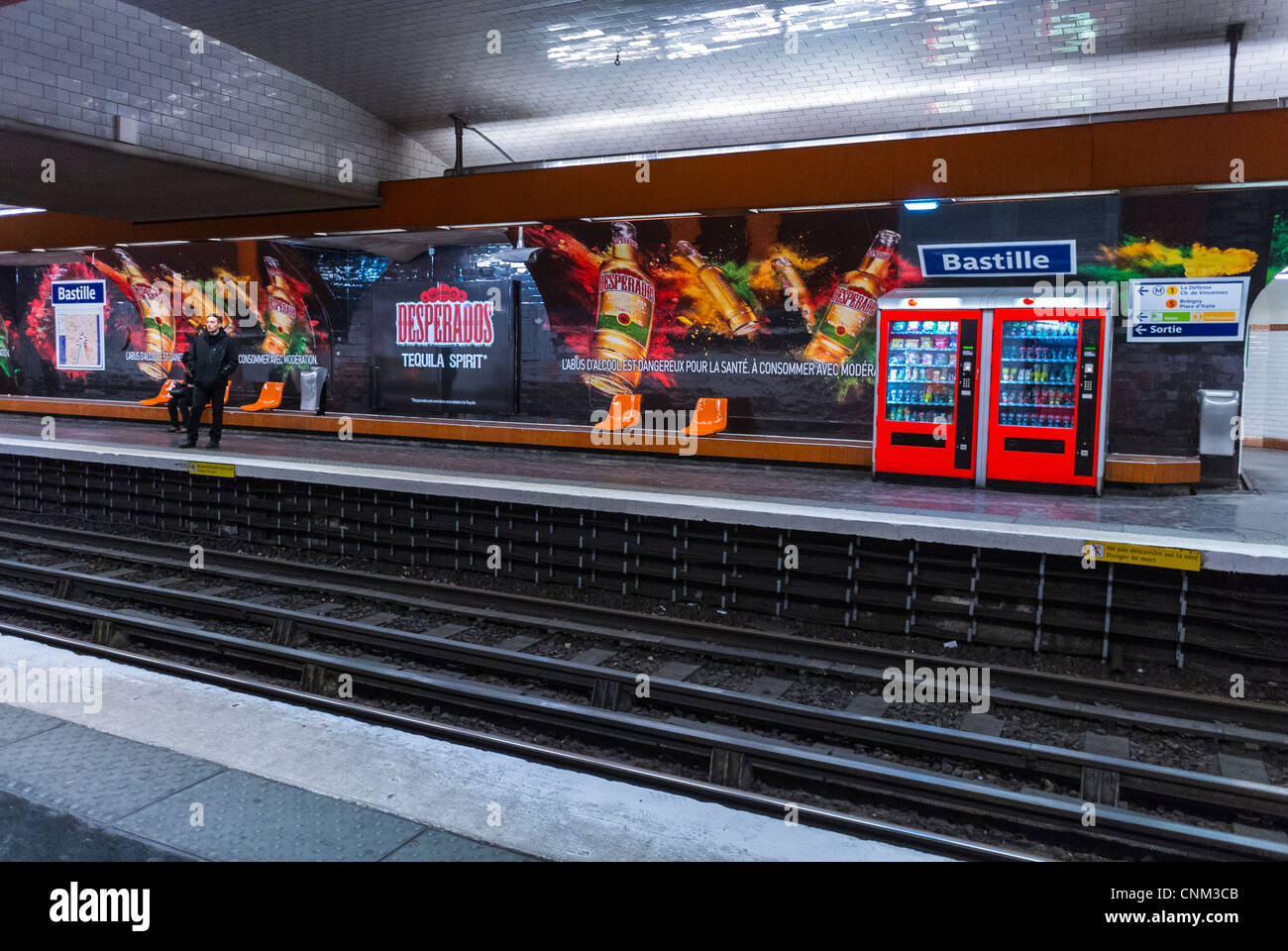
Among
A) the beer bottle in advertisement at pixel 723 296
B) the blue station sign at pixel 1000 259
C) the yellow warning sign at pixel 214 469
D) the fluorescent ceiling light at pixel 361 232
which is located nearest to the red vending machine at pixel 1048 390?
the blue station sign at pixel 1000 259

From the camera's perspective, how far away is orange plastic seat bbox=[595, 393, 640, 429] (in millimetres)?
11852

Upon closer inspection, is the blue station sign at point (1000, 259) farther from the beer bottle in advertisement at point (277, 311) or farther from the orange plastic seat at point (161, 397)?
the orange plastic seat at point (161, 397)

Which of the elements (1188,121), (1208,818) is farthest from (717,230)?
(1208,818)

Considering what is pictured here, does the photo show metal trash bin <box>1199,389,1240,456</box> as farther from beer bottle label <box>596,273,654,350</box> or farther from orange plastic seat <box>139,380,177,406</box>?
orange plastic seat <box>139,380,177,406</box>

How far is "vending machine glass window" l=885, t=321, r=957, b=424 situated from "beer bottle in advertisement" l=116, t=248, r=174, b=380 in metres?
13.1

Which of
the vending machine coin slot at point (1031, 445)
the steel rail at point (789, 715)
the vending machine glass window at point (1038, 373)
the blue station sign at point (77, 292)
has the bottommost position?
the steel rail at point (789, 715)

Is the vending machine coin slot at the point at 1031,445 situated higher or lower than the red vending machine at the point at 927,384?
lower

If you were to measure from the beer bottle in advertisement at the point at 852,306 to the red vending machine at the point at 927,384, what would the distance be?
1219 mm

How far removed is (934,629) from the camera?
6434 mm

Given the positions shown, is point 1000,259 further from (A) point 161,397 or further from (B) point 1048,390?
(A) point 161,397

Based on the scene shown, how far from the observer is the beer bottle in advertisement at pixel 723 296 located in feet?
36.9

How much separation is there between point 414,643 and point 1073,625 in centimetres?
433

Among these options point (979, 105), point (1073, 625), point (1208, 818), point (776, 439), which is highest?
point (979, 105)
